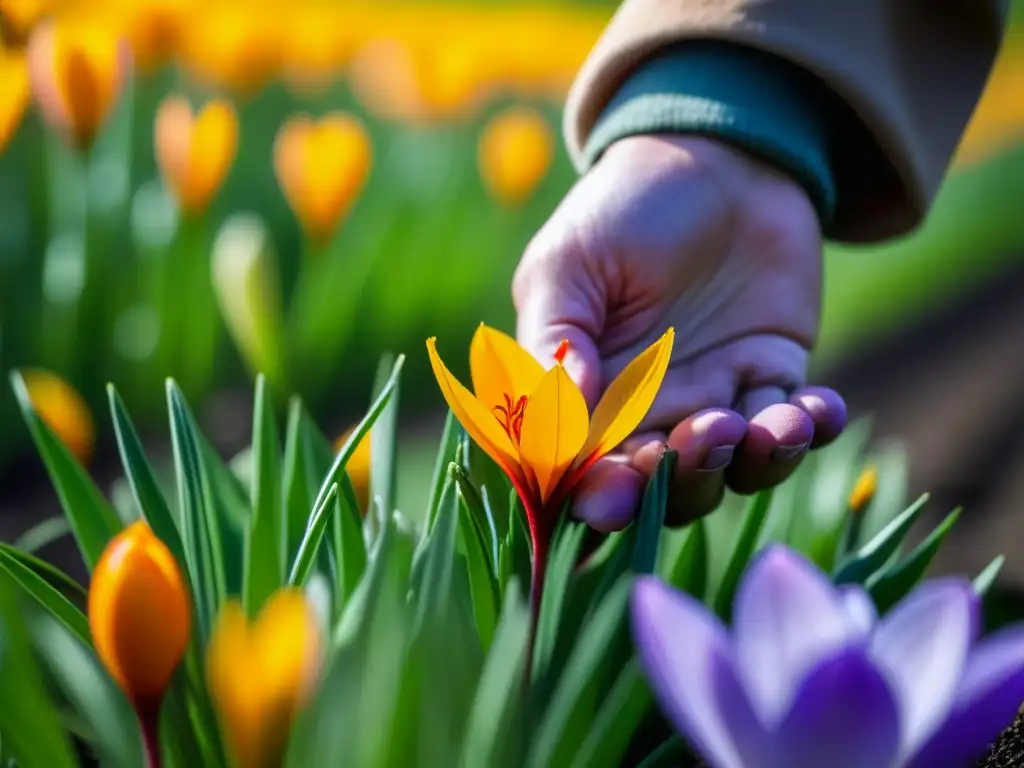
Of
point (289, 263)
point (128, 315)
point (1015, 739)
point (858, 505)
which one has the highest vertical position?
point (289, 263)

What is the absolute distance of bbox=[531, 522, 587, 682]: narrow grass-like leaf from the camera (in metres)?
0.60

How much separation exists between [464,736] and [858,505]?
44 cm

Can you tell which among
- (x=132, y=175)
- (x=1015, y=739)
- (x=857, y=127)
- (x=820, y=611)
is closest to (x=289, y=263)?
(x=132, y=175)

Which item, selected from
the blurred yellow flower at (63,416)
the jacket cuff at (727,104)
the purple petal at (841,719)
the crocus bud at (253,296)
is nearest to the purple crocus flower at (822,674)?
the purple petal at (841,719)

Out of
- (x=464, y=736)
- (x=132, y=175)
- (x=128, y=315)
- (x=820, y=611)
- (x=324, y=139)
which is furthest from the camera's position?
(x=132, y=175)

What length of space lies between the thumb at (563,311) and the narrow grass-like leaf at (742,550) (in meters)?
0.15

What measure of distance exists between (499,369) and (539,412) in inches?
1.8

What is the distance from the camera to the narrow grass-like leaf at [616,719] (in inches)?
20.9

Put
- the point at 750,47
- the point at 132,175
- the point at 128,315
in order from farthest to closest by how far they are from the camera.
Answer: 1. the point at 132,175
2. the point at 128,315
3. the point at 750,47

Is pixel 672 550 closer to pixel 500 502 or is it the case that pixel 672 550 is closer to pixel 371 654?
pixel 500 502

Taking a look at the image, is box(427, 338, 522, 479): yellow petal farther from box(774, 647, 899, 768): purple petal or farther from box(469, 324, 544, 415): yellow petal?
box(774, 647, 899, 768): purple petal

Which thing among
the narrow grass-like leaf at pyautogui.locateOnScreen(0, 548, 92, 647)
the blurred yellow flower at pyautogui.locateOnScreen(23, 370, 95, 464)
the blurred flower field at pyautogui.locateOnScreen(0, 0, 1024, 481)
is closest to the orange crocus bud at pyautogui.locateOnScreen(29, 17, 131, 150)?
the blurred flower field at pyautogui.locateOnScreen(0, 0, 1024, 481)

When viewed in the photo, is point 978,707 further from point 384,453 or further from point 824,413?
point 384,453

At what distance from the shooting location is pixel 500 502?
0.73 m
